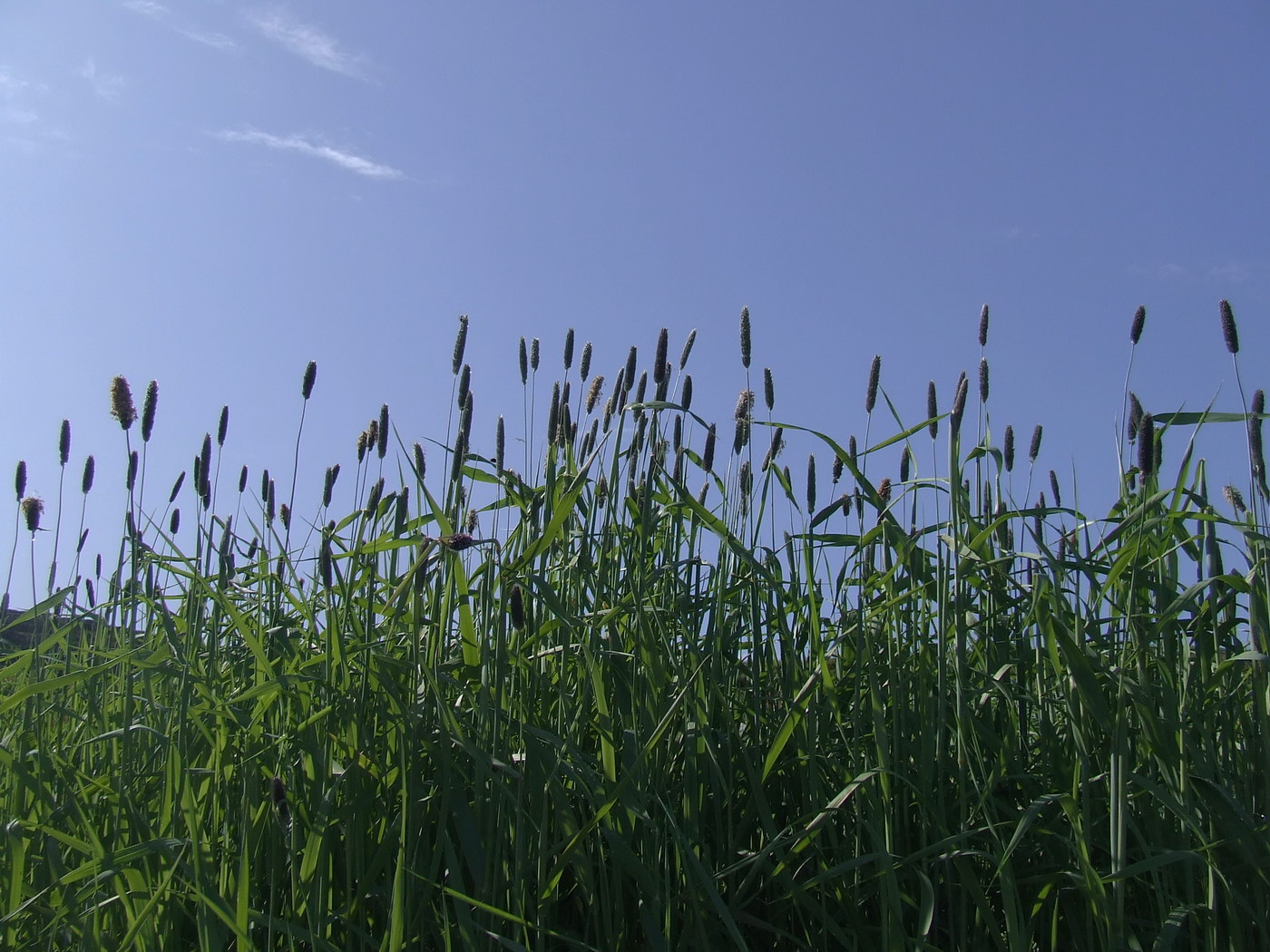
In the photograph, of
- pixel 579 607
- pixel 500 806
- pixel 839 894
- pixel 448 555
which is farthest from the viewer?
pixel 579 607

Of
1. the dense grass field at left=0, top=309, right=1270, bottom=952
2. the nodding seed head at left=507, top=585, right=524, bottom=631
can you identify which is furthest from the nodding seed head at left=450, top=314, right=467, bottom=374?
the nodding seed head at left=507, top=585, right=524, bottom=631

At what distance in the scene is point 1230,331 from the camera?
1.76 metres

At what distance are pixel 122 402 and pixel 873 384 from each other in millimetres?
1544

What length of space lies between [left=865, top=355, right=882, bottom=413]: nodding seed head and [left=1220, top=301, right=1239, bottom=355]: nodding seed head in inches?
25.8

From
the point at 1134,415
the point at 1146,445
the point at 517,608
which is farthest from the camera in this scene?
the point at 1134,415

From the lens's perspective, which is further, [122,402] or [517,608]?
[122,402]

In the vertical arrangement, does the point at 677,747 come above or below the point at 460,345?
below

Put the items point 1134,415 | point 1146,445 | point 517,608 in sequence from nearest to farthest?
point 517,608
point 1146,445
point 1134,415

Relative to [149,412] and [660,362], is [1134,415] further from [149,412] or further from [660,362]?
[149,412]

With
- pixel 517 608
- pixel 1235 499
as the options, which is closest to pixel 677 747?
pixel 517 608

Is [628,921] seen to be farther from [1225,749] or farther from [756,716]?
[1225,749]

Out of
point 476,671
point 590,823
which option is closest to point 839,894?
point 590,823

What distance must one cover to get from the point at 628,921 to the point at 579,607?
0.54 meters

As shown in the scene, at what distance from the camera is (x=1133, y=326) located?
1.97m
